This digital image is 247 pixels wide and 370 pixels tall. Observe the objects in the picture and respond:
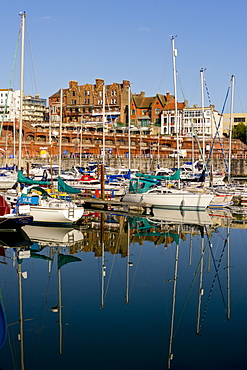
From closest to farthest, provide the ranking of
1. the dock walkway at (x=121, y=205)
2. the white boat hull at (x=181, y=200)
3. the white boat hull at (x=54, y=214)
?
1. the white boat hull at (x=54, y=214)
2. the white boat hull at (x=181, y=200)
3. the dock walkway at (x=121, y=205)

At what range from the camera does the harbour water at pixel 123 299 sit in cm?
1504

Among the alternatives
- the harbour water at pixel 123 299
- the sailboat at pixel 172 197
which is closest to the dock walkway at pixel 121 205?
the sailboat at pixel 172 197

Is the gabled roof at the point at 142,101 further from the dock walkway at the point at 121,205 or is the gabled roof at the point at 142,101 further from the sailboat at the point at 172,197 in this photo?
the dock walkway at the point at 121,205

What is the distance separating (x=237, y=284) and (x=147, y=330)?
6779 millimetres

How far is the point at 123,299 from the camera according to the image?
20.1 m

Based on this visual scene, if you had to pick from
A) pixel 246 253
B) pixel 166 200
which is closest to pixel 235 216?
pixel 166 200

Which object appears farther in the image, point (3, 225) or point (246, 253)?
point (3, 225)

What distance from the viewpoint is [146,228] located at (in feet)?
117

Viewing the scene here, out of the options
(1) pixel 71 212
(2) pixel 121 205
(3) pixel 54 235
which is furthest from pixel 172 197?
(3) pixel 54 235

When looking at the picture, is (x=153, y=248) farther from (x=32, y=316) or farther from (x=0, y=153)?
(x=0, y=153)

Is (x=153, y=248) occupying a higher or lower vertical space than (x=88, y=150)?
lower

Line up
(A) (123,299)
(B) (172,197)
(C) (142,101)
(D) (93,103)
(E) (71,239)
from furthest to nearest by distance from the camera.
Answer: (C) (142,101)
(D) (93,103)
(B) (172,197)
(E) (71,239)
(A) (123,299)

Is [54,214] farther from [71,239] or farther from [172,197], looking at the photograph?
[172,197]

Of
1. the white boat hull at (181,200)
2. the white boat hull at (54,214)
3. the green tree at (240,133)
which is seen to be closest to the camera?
the white boat hull at (54,214)
